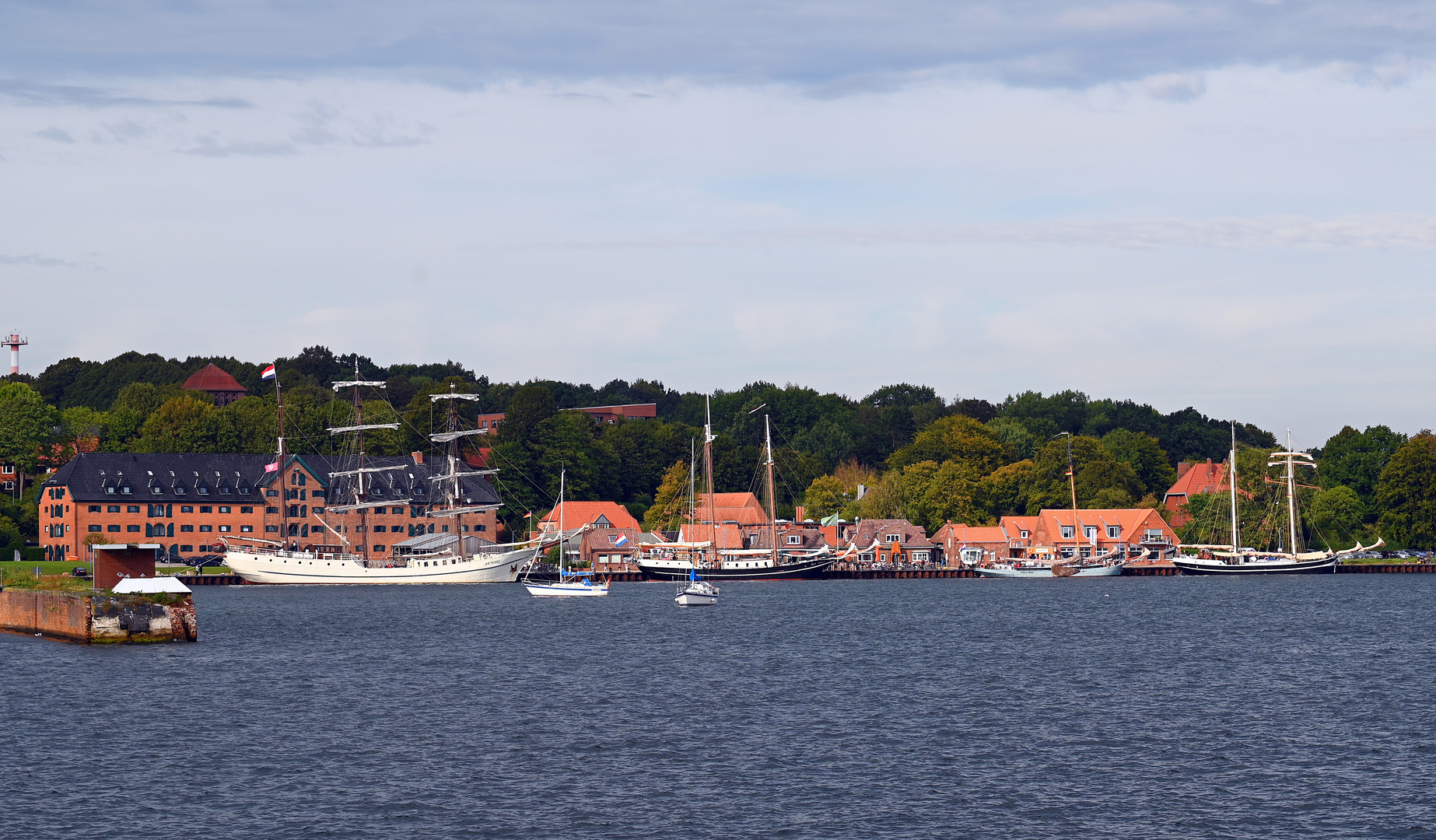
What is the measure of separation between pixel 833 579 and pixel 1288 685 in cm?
9908

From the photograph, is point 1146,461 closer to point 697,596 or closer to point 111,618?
point 697,596

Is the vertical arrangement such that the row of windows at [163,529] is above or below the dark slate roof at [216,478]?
below

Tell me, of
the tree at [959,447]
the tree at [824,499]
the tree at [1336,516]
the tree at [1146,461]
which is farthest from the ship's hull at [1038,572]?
the tree at [1146,461]

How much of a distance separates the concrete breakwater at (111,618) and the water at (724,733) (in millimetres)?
994

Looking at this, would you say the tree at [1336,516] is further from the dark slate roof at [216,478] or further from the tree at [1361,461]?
the dark slate roof at [216,478]

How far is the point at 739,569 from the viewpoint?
14962 centimetres

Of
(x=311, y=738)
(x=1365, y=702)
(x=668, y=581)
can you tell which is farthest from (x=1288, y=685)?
(x=668, y=581)

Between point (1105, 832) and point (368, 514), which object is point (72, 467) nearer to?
point (368, 514)

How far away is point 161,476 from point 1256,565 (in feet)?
363

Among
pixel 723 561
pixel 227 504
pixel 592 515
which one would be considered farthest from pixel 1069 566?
pixel 227 504

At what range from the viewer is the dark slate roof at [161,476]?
150 m

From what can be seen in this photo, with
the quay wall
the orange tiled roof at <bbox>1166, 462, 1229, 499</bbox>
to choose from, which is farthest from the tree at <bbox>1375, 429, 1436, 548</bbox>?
the quay wall

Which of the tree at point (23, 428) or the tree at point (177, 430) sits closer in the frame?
the tree at point (23, 428)

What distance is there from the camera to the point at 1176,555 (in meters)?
166
